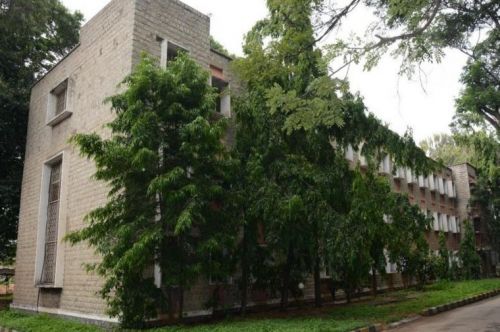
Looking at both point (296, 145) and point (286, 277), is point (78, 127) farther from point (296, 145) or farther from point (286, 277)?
point (286, 277)

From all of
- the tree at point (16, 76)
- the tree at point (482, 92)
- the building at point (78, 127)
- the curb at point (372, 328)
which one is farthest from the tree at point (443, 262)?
the tree at point (16, 76)

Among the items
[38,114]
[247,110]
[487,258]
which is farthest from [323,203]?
[487,258]

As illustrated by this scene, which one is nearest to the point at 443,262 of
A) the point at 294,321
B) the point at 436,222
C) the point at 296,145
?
the point at 436,222

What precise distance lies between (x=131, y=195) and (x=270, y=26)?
4.76 meters

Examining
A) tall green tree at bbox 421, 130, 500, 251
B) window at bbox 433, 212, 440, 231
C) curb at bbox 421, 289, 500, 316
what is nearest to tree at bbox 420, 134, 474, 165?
tall green tree at bbox 421, 130, 500, 251

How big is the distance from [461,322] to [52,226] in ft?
40.9

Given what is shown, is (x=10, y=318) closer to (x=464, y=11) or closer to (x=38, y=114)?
(x=38, y=114)

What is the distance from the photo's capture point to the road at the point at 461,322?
33.2 feet

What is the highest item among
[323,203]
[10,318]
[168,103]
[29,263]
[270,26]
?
[270,26]

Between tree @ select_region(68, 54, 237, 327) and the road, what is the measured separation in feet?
16.4

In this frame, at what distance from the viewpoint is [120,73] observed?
1220 cm

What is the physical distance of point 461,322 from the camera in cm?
1119

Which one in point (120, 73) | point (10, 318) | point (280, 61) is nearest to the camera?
point (280, 61)

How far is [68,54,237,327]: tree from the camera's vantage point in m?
9.30
